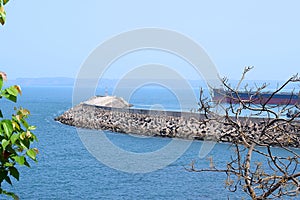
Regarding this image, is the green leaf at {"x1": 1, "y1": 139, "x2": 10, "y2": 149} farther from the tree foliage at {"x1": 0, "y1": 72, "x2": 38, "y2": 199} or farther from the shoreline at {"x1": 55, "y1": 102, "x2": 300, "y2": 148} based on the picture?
the shoreline at {"x1": 55, "y1": 102, "x2": 300, "y2": 148}

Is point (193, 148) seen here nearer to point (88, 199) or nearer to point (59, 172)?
point (59, 172)

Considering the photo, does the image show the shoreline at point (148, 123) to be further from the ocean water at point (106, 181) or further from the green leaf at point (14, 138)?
the green leaf at point (14, 138)

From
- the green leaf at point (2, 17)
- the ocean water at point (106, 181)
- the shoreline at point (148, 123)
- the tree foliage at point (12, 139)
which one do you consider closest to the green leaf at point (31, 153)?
the tree foliage at point (12, 139)

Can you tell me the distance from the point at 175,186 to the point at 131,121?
13.0 metres

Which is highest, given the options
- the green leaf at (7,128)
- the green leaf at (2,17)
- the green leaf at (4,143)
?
the green leaf at (2,17)

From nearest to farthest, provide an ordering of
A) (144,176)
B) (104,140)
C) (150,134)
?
(144,176)
(104,140)
(150,134)

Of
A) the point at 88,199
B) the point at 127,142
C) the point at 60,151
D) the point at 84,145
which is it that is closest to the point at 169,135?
the point at 127,142

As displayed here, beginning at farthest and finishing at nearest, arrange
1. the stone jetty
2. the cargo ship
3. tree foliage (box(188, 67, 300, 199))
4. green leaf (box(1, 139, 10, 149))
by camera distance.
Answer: the stone jetty, the cargo ship, tree foliage (box(188, 67, 300, 199)), green leaf (box(1, 139, 10, 149))

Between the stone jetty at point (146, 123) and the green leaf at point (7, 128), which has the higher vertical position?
the green leaf at point (7, 128)

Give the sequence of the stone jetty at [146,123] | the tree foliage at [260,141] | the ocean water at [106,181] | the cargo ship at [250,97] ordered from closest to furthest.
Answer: the tree foliage at [260,141]
the cargo ship at [250,97]
the ocean water at [106,181]
the stone jetty at [146,123]

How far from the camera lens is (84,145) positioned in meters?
18.4

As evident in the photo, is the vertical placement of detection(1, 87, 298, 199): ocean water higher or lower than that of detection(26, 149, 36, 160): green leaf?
lower

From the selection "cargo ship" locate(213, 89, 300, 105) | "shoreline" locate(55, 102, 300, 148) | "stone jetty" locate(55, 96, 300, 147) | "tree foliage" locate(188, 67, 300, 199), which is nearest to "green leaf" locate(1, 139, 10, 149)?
"tree foliage" locate(188, 67, 300, 199)

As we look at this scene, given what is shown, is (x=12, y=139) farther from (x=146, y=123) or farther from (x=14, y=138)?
(x=146, y=123)
